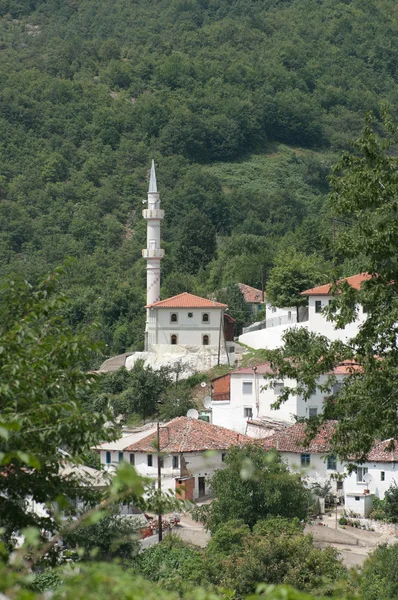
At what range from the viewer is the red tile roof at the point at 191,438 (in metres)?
41.7

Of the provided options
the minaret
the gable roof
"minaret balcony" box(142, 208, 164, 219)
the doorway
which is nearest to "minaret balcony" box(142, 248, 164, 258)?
the minaret

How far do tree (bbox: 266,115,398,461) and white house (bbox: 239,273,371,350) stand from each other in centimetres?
2667

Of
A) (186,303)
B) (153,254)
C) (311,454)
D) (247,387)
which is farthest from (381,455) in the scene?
(153,254)

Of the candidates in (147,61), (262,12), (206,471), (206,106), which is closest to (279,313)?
(206,471)

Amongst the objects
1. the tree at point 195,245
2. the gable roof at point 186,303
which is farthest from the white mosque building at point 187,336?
the tree at point 195,245

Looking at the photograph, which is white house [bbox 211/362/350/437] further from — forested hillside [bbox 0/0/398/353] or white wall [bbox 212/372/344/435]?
forested hillside [bbox 0/0/398/353]

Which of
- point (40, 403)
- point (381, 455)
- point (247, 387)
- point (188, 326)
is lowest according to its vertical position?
point (40, 403)

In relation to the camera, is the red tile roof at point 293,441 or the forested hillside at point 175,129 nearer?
the red tile roof at point 293,441

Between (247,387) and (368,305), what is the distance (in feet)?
96.3

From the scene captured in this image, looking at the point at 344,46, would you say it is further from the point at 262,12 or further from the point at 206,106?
the point at 206,106

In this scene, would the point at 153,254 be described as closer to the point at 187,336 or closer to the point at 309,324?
the point at 187,336

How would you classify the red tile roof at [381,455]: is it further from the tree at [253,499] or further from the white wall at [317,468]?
the tree at [253,499]

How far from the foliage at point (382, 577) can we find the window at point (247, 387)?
17777 millimetres

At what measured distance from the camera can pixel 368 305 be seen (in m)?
18.0
